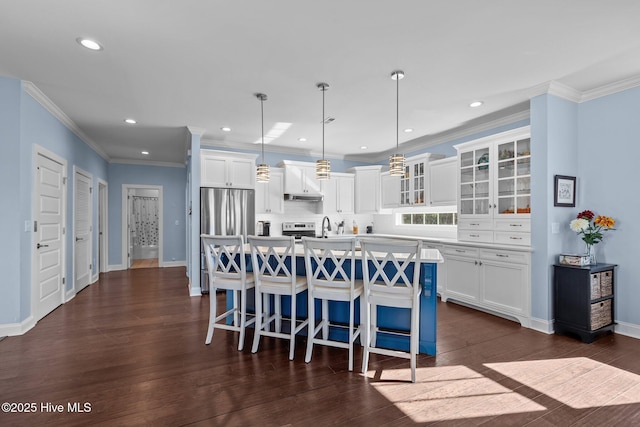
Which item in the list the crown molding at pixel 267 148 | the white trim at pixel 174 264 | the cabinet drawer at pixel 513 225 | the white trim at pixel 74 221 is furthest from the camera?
the white trim at pixel 174 264

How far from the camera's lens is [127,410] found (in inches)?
80.8

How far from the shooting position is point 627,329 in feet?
11.1

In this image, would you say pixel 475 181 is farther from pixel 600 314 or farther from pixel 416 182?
pixel 600 314

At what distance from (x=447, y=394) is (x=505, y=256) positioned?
219cm

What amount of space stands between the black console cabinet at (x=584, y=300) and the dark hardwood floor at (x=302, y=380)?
0.14 meters

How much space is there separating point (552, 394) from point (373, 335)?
4.35 ft

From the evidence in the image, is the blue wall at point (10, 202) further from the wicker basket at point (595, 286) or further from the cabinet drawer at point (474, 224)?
the wicker basket at point (595, 286)

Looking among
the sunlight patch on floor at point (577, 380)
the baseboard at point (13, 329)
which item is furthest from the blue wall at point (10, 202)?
the sunlight patch on floor at point (577, 380)

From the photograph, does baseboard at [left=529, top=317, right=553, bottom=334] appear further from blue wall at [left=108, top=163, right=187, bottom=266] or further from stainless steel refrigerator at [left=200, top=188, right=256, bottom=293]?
blue wall at [left=108, top=163, right=187, bottom=266]

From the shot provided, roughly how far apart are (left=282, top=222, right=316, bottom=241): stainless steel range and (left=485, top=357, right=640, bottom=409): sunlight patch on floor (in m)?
4.26

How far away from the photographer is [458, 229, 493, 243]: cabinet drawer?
13.9 feet

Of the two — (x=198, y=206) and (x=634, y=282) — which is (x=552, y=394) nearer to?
(x=634, y=282)

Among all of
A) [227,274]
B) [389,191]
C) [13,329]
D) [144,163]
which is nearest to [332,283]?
[227,274]

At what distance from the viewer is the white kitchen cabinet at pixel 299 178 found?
19.9 feet
